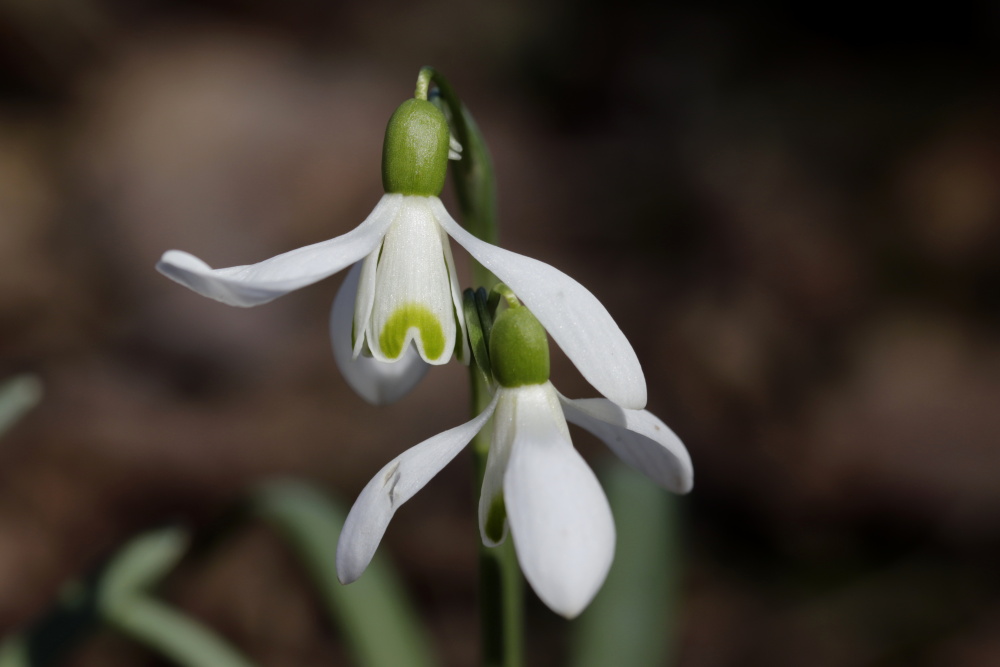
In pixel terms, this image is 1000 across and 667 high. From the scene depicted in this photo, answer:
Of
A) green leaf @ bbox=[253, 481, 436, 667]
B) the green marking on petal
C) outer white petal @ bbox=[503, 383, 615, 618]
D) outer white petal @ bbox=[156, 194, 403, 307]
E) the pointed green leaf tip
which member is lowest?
green leaf @ bbox=[253, 481, 436, 667]

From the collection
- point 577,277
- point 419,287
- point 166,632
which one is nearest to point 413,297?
point 419,287

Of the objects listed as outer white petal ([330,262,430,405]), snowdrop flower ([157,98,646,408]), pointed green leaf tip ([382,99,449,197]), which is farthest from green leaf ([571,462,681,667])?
pointed green leaf tip ([382,99,449,197])

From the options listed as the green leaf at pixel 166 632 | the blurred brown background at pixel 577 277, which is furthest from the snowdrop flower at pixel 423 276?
the blurred brown background at pixel 577 277

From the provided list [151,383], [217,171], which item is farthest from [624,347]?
[217,171]

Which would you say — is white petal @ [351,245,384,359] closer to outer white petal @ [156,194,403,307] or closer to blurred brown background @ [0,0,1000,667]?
outer white petal @ [156,194,403,307]

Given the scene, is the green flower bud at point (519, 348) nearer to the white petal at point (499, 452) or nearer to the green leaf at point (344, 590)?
the white petal at point (499, 452)

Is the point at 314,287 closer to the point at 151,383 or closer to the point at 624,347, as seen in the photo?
the point at 151,383

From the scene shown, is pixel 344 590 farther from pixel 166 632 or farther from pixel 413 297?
pixel 413 297
